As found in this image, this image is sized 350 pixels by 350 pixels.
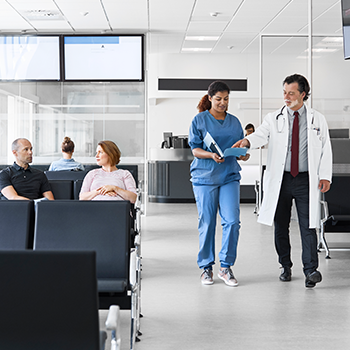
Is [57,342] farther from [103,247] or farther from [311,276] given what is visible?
[311,276]

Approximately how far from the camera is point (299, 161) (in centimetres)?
356

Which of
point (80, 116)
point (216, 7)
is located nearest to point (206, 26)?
point (216, 7)

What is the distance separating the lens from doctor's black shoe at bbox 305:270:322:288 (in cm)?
354

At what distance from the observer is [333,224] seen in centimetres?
478

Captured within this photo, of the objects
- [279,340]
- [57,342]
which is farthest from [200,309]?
[57,342]

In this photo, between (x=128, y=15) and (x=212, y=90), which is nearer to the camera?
(x=212, y=90)

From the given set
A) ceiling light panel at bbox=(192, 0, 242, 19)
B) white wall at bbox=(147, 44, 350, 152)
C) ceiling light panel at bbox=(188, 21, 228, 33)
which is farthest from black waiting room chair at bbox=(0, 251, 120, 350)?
white wall at bbox=(147, 44, 350, 152)

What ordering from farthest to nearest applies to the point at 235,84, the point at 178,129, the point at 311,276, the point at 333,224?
the point at 178,129
the point at 235,84
the point at 333,224
the point at 311,276

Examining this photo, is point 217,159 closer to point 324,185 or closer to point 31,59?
point 324,185

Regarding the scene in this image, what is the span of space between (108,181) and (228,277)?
1.18m

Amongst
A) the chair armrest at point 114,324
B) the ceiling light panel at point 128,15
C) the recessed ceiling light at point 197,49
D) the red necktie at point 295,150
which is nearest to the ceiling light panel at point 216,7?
the ceiling light panel at point 128,15

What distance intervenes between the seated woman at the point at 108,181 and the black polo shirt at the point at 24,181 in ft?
1.43

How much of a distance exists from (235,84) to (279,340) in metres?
9.63

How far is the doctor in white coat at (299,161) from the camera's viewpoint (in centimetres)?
351
